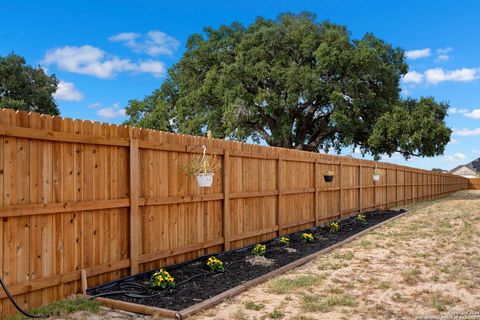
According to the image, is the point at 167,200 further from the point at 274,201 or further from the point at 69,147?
the point at 274,201

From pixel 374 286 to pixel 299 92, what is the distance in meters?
18.0

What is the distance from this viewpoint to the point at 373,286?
5.51 metres

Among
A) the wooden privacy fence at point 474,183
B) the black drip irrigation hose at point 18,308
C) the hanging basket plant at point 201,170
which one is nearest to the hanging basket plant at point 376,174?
the hanging basket plant at point 201,170

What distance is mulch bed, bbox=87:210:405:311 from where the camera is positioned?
4.87 m

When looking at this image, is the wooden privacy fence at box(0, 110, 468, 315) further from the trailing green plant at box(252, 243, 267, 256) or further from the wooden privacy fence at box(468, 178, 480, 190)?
the wooden privacy fence at box(468, 178, 480, 190)

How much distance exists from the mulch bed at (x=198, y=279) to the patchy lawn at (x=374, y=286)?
38cm

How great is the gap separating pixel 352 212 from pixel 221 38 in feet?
53.0

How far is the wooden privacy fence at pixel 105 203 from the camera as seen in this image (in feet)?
14.1

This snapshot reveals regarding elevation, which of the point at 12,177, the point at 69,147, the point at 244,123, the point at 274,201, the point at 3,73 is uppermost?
the point at 3,73

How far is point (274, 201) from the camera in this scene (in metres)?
9.16

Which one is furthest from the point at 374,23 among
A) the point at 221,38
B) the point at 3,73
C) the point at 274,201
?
the point at 3,73

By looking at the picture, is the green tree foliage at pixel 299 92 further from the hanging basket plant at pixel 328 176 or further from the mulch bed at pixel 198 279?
the mulch bed at pixel 198 279

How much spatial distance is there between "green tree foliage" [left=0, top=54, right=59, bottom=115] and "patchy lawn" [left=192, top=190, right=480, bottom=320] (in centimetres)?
2557

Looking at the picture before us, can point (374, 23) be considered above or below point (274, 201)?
above
